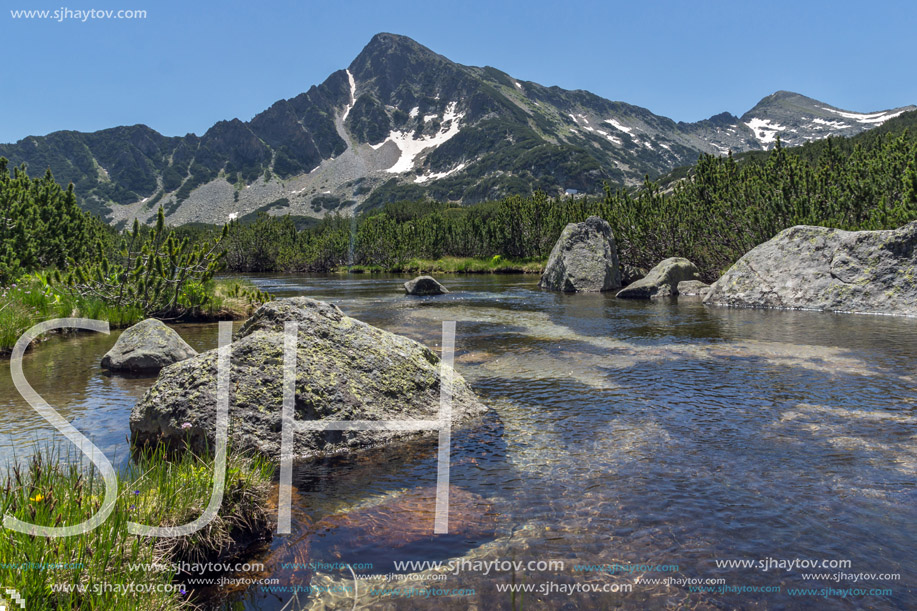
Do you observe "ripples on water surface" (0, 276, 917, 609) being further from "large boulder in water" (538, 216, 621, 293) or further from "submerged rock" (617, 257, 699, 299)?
"large boulder in water" (538, 216, 621, 293)

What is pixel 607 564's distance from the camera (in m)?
4.54

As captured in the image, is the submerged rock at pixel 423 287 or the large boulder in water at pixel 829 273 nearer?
the large boulder in water at pixel 829 273

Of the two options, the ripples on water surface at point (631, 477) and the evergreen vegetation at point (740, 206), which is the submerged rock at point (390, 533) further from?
the evergreen vegetation at point (740, 206)

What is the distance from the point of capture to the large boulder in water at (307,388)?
7.02 meters

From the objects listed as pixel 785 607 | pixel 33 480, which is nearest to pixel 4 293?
pixel 33 480

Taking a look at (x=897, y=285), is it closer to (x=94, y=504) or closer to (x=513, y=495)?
(x=513, y=495)

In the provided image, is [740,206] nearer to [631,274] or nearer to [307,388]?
[631,274]

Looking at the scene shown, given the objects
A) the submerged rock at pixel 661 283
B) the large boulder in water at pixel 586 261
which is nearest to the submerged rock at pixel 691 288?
the submerged rock at pixel 661 283

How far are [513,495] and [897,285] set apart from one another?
22838 mm

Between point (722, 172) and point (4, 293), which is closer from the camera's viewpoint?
point (4, 293)

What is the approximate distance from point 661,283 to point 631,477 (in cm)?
2725

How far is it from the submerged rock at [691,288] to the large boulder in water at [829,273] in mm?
4480

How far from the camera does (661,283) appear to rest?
103 ft

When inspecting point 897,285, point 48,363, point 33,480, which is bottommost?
point 48,363
